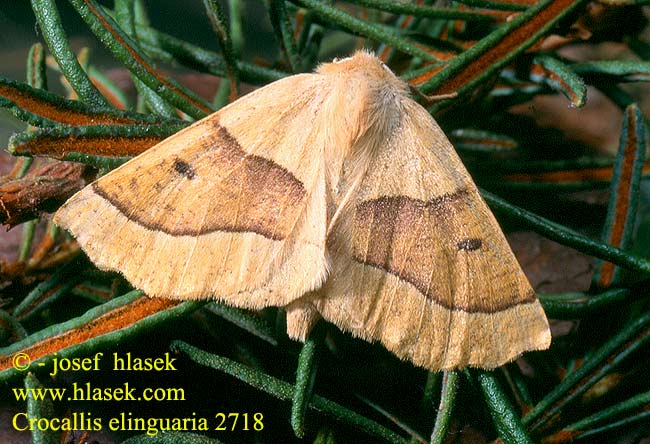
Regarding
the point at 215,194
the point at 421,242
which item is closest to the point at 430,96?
the point at 421,242

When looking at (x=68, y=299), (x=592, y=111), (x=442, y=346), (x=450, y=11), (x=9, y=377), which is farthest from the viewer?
(x=592, y=111)

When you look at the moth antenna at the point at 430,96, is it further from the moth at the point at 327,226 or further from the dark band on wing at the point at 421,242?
the dark band on wing at the point at 421,242

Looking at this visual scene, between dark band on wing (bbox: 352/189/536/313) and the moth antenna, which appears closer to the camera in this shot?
dark band on wing (bbox: 352/189/536/313)

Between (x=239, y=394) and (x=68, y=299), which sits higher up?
(x=68, y=299)

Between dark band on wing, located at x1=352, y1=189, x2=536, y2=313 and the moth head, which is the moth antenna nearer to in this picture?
the moth head

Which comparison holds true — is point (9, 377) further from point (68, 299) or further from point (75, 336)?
point (68, 299)

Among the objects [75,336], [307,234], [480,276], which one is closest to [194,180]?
[307,234]

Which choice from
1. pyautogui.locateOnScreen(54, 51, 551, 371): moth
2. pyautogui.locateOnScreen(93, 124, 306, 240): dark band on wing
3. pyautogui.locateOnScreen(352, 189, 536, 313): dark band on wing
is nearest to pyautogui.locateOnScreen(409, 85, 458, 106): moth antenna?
pyautogui.locateOnScreen(54, 51, 551, 371): moth

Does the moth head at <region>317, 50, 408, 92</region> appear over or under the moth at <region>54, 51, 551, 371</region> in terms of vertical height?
over
